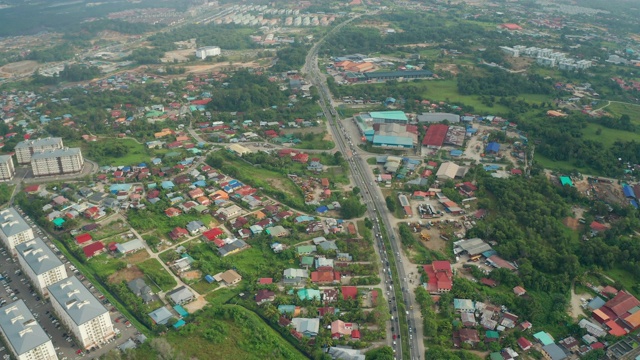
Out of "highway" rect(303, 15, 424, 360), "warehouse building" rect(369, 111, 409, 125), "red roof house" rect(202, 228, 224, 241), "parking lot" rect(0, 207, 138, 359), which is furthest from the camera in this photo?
"warehouse building" rect(369, 111, 409, 125)

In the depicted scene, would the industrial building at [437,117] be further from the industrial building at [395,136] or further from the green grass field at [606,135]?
the green grass field at [606,135]

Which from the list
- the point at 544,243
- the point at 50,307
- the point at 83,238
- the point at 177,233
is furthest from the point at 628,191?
the point at 50,307

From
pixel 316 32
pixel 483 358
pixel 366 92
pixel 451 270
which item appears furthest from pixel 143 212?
pixel 316 32

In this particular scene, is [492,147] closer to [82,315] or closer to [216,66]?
A: [82,315]

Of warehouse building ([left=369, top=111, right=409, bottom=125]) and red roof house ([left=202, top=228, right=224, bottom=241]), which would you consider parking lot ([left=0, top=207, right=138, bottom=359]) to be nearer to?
red roof house ([left=202, top=228, right=224, bottom=241])

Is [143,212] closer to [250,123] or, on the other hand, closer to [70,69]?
[250,123]

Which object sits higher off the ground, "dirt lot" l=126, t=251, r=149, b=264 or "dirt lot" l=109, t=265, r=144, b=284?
"dirt lot" l=126, t=251, r=149, b=264

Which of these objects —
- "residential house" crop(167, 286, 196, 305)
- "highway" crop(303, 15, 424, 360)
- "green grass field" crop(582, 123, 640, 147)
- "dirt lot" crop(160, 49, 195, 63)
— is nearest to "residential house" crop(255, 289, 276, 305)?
"residential house" crop(167, 286, 196, 305)

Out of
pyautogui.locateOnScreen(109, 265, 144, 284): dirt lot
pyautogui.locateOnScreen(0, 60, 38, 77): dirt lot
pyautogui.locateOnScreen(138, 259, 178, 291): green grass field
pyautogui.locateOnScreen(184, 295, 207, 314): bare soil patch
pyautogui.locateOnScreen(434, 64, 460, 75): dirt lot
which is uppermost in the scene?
pyautogui.locateOnScreen(434, 64, 460, 75): dirt lot
